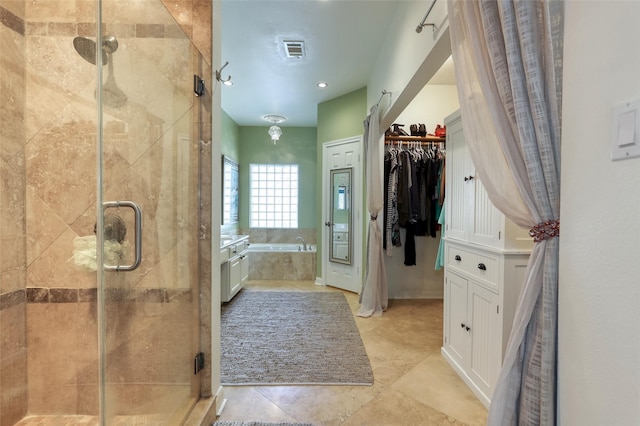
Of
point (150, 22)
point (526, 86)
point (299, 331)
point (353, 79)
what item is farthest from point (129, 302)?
point (353, 79)

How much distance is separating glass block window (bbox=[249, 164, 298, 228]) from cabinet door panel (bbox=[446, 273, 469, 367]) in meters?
3.84

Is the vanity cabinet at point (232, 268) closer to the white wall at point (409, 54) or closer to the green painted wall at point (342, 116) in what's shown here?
the green painted wall at point (342, 116)

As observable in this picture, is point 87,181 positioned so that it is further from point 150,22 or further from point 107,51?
point 150,22

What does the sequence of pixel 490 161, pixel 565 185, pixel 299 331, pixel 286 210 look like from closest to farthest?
pixel 565 185, pixel 490 161, pixel 299 331, pixel 286 210

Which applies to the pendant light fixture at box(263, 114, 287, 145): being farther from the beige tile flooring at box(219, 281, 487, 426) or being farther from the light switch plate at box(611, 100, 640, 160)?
the light switch plate at box(611, 100, 640, 160)

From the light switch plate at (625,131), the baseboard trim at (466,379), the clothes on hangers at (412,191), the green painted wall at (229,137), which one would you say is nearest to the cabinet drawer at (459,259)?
the baseboard trim at (466,379)

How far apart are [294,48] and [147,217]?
2.35m

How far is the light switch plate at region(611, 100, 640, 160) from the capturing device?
2.04ft

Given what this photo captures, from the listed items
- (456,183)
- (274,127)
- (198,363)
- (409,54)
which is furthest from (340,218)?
(198,363)

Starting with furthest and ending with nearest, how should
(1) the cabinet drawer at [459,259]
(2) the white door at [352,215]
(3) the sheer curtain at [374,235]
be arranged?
(2) the white door at [352,215] → (3) the sheer curtain at [374,235] → (1) the cabinet drawer at [459,259]

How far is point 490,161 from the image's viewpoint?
1083mm

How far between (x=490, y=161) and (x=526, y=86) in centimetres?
27

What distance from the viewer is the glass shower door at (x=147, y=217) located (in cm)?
125

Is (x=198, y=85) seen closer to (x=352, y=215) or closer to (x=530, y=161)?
(x=530, y=161)
